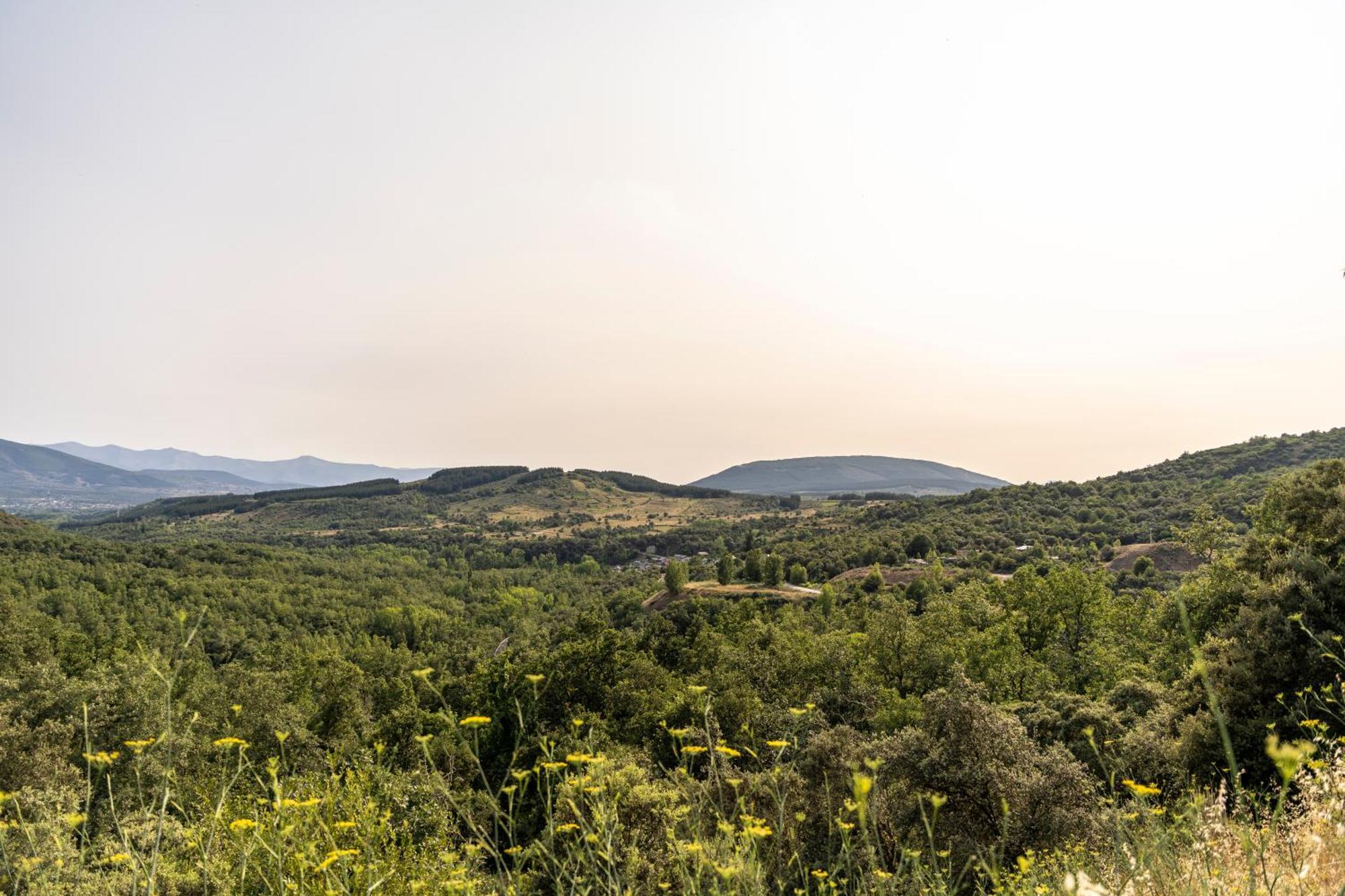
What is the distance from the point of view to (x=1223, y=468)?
8619 cm

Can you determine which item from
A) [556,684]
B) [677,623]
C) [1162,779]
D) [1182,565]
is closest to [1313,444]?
[1182,565]

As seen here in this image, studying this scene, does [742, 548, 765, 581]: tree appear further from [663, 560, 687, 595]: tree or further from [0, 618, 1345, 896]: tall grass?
[0, 618, 1345, 896]: tall grass

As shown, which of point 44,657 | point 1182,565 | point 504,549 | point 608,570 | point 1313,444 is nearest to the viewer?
point 44,657

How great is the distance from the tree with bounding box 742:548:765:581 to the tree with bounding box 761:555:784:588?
181cm

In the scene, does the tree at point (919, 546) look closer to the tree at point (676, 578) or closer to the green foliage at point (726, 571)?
the green foliage at point (726, 571)

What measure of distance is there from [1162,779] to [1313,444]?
105m

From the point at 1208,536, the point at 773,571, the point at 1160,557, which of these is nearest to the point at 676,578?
the point at 773,571

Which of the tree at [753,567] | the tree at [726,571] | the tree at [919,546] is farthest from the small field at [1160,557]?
the tree at [726,571]

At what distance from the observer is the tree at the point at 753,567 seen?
71.9 m

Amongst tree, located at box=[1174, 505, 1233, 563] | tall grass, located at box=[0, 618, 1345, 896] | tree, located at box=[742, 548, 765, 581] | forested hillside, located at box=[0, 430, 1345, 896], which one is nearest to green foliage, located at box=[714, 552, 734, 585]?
tree, located at box=[742, 548, 765, 581]

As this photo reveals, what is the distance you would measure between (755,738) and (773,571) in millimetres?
50575

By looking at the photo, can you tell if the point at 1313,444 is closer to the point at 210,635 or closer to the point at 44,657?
the point at 44,657

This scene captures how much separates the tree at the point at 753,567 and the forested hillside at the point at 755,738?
2628mm

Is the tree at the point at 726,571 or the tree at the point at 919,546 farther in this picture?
the tree at the point at 919,546
